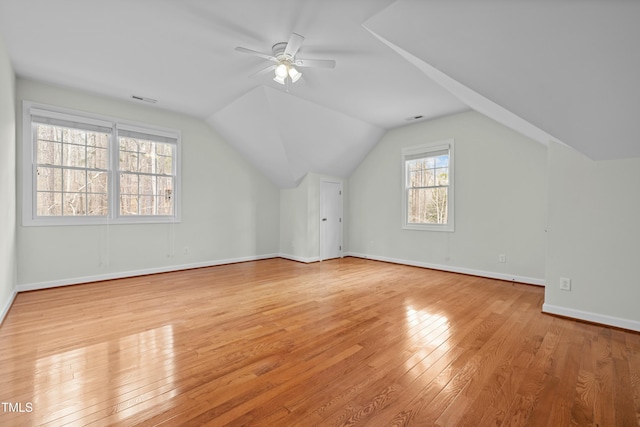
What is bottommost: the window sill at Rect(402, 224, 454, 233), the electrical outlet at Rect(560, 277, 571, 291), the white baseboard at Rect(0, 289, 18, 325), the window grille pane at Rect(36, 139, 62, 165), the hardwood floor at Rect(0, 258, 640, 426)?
the hardwood floor at Rect(0, 258, 640, 426)

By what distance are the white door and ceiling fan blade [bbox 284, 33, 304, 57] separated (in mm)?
3490

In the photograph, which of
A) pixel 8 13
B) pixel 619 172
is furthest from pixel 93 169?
pixel 619 172

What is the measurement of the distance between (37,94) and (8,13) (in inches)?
68.3

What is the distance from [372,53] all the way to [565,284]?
327 centimetres

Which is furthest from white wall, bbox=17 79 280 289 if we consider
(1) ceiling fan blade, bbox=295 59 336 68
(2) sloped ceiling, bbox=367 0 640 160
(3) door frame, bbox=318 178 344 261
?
(2) sloped ceiling, bbox=367 0 640 160

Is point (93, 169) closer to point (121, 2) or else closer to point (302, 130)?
point (121, 2)

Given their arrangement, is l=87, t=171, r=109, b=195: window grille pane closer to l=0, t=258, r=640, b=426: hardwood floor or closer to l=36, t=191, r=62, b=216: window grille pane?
l=36, t=191, r=62, b=216: window grille pane

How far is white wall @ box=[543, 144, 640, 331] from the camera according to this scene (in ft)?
8.58

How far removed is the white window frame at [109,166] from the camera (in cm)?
370

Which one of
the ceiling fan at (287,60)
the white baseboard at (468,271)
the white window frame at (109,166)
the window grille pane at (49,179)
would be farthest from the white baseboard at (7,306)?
the white baseboard at (468,271)

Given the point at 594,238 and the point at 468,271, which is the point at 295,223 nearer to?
the point at 468,271

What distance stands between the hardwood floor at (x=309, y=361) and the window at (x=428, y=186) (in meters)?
1.93

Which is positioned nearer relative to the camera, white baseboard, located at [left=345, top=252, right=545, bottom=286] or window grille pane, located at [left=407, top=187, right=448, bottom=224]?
white baseboard, located at [left=345, top=252, right=545, bottom=286]

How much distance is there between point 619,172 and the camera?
2674 mm
